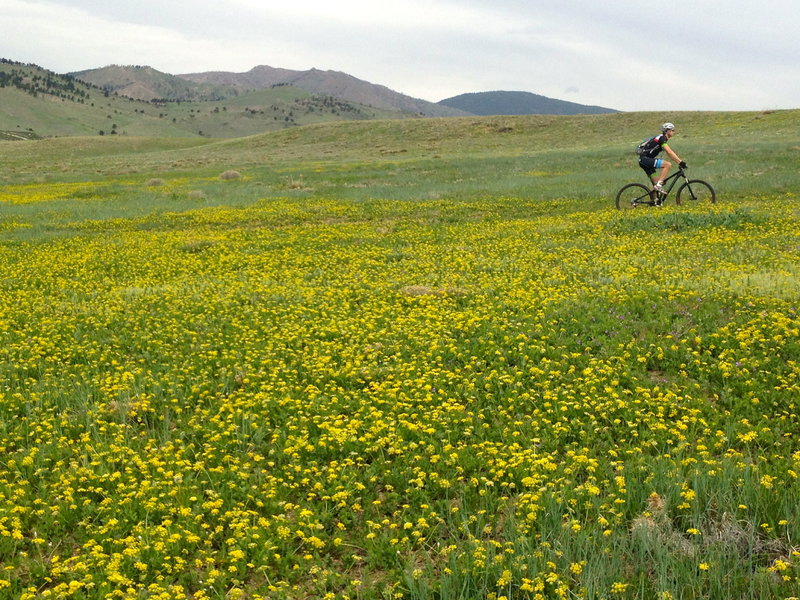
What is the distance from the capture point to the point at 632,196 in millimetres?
24453

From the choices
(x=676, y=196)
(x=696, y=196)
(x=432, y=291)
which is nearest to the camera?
(x=432, y=291)

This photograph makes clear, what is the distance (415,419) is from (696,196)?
20444 millimetres

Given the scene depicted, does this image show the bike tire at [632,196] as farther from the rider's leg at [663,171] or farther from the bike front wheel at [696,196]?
the bike front wheel at [696,196]

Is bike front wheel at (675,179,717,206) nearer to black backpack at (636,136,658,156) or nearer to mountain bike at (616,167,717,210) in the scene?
mountain bike at (616,167,717,210)

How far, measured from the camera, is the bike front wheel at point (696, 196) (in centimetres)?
2125

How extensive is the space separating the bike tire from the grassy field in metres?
3.90

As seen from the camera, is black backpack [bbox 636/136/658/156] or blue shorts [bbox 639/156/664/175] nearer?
black backpack [bbox 636/136/658/156]

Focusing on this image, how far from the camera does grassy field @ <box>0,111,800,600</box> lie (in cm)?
491

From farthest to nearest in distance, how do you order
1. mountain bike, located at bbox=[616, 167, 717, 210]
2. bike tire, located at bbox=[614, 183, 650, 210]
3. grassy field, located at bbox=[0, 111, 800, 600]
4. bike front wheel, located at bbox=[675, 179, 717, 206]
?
1. bike tire, located at bbox=[614, 183, 650, 210]
2. mountain bike, located at bbox=[616, 167, 717, 210]
3. bike front wheel, located at bbox=[675, 179, 717, 206]
4. grassy field, located at bbox=[0, 111, 800, 600]

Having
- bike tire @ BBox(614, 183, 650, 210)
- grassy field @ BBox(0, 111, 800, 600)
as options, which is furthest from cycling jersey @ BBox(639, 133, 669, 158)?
grassy field @ BBox(0, 111, 800, 600)

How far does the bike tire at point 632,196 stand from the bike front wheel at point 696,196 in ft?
3.83

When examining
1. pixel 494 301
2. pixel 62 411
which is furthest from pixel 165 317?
pixel 494 301

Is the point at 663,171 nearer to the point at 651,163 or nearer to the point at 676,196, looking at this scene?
the point at 651,163

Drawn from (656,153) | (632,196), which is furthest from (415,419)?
(632,196)
